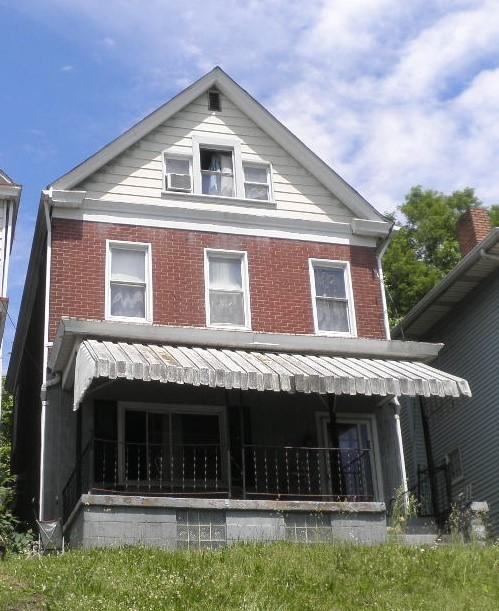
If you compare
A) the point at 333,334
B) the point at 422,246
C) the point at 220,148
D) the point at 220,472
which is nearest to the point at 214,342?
the point at 220,472

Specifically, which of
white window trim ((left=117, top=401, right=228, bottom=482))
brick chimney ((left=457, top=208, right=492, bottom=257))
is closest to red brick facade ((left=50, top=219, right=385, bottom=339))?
white window trim ((left=117, top=401, right=228, bottom=482))

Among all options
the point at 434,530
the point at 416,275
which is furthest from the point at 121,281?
the point at 416,275

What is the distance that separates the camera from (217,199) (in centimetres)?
2142

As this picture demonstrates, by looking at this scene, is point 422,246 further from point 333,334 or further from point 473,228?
point 333,334

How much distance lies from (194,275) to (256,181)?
3010 millimetres

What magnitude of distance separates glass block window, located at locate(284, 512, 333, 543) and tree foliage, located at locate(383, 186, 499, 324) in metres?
14.6

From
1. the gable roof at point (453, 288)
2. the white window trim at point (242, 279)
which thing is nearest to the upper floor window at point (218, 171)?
the white window trim at point (242, 279)

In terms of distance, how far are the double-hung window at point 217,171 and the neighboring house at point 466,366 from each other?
17.4 ft

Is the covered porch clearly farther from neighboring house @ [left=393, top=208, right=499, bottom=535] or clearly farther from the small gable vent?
the small gable vent

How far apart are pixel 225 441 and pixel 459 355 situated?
6.83m

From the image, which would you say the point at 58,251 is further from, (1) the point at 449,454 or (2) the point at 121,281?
(1) the point at 449,454

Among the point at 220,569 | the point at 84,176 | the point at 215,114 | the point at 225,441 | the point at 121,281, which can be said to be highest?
the point at 215,114

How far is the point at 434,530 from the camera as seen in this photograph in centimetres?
1789

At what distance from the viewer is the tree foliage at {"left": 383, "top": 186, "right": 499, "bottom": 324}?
31.6 m
